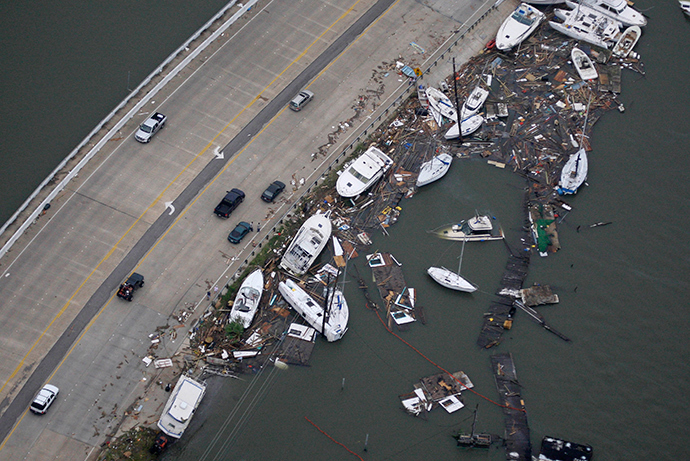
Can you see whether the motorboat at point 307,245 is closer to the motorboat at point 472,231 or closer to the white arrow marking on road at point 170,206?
the motorboat at point 472,231

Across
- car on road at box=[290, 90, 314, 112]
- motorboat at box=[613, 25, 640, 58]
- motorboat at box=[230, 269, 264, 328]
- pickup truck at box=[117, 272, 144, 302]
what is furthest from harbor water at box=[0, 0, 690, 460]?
car on road at box=[290, 90, 314, 112]

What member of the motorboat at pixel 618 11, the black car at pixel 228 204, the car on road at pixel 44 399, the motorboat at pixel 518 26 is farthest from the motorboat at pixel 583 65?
the car on road at pixel 44 399

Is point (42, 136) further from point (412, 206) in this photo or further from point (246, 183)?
point (412, 206)

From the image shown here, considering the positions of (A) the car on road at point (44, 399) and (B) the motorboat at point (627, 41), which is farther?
(B) the motorboat at point (627, 41)

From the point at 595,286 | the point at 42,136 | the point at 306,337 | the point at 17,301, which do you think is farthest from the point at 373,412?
the point at 42,136

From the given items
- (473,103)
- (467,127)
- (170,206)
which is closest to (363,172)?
(467,127)
